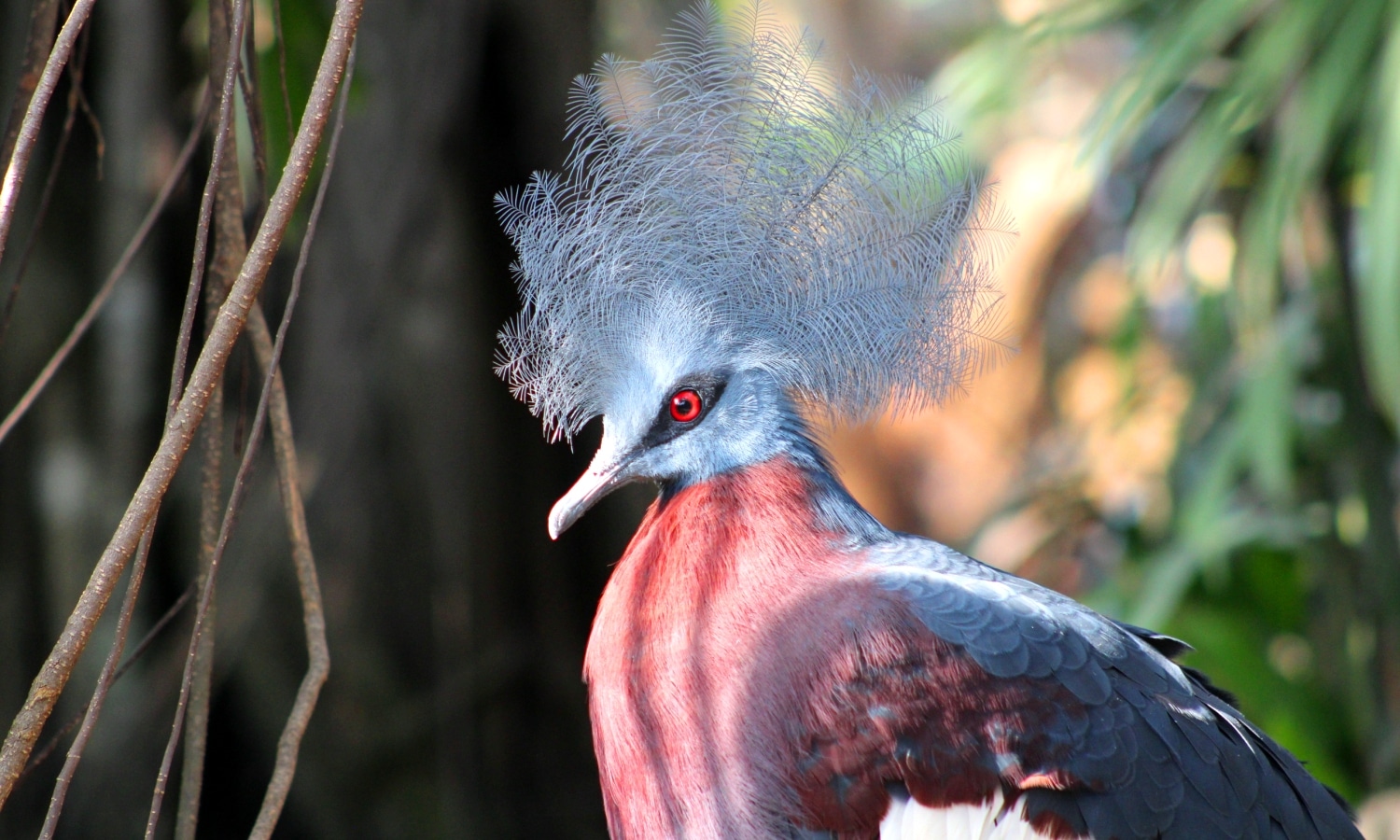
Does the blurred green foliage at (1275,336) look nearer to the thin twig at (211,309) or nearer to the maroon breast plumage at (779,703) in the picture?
the maroon breast plumage at (779,703)

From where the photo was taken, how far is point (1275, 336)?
2918 mm

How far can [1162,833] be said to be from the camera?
1.24 m

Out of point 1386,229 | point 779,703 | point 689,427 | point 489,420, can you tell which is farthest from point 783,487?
point 1386,229

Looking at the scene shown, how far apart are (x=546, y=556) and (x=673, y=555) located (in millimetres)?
1493

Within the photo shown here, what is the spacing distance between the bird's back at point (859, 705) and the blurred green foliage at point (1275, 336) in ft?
4.77

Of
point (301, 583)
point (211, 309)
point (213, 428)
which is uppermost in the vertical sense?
point (211, 309)

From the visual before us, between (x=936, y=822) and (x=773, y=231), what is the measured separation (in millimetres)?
672

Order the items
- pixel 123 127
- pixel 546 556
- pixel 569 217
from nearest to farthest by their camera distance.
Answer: pixel 569 217 → pixel 123 127 → pixel 546 556

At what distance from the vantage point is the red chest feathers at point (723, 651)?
117 centimetres

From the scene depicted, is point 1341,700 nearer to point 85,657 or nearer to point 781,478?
point 781,478

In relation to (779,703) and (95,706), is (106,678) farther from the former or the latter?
(779,703)

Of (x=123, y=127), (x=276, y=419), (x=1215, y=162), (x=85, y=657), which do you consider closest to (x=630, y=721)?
(x=276, y=419)

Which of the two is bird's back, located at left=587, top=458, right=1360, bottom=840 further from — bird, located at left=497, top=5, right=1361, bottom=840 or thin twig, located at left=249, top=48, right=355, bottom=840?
thin twig, located at left=249, top=48, right=355, bottom=840

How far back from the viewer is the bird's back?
3.85ft
